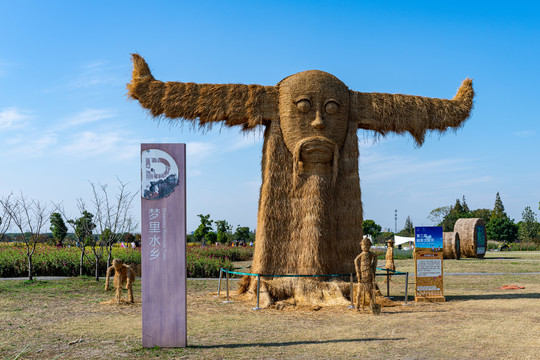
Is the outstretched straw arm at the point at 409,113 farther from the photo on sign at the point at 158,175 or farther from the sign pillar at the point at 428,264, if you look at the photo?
the photo on sign at the point at 158,175

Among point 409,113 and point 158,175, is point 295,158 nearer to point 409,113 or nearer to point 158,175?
point 409,113

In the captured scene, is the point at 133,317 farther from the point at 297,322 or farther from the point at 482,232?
the point at 482,232

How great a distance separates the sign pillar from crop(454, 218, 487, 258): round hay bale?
1780cm

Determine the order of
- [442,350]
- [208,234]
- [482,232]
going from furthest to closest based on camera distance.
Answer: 1. [208,234]
2. [482,232]
3. [442,350]

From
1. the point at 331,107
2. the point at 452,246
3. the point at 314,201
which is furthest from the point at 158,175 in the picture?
the point at 452,246

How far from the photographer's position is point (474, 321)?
921 cm

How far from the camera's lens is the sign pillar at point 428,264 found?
39.4ft

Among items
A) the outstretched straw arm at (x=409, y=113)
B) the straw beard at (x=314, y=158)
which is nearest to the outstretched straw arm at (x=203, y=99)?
the straw beard at (x=314, y=158)

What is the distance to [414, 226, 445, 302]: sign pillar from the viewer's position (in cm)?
1200

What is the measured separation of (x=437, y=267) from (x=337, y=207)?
9.21ft

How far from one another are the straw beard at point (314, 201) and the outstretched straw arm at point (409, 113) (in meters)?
1.51

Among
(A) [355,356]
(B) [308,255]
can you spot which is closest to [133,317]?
(B) [308,255]

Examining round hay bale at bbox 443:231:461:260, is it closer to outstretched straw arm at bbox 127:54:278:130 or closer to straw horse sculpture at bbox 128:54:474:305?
straw horse sculpture at bbox 128:54:474:305

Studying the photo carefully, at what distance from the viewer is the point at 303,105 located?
11.9m
